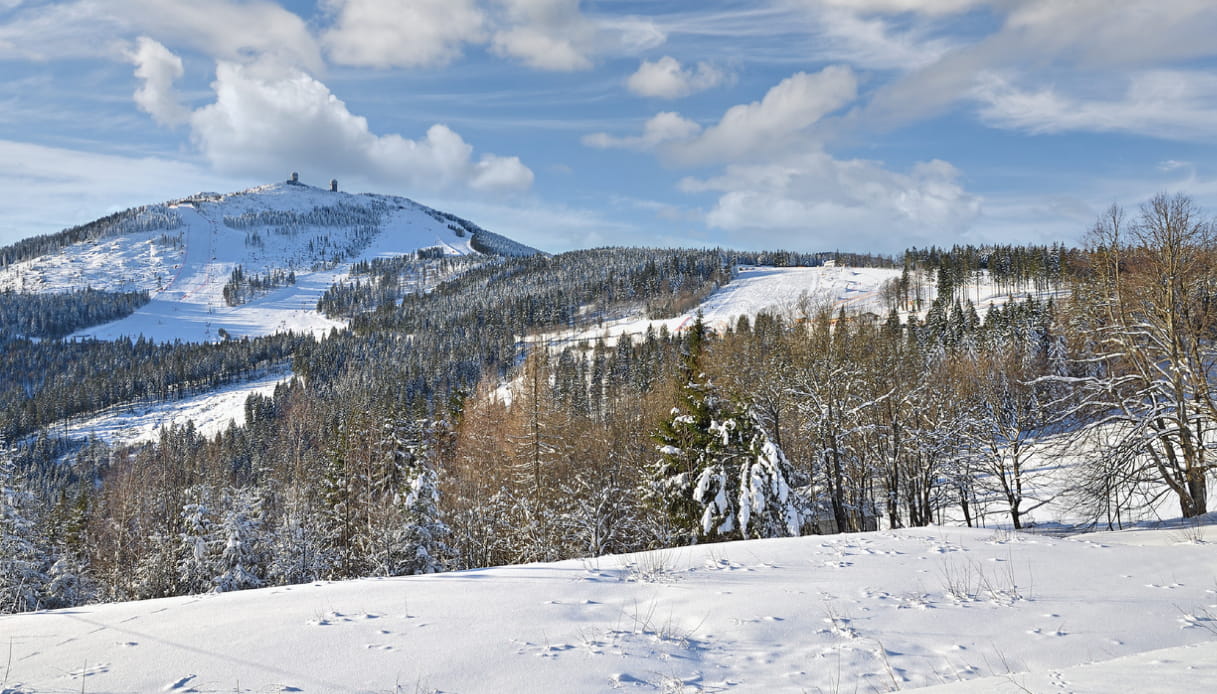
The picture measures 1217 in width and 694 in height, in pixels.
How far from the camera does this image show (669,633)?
23.9 feet

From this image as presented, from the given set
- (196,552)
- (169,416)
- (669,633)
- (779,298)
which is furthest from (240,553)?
(779,298)

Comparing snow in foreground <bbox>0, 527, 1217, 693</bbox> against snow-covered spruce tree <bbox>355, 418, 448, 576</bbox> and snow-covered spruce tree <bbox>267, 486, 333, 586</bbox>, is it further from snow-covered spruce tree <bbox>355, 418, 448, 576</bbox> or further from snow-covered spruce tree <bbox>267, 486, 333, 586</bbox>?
snow-covered spruce tree <bbox>267, 486, 333, 586</bbox>

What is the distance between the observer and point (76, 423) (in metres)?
154

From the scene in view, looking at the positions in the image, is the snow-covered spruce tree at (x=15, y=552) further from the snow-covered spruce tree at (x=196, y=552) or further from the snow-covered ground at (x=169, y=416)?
the snow-covered ground at (x=169, y=416)

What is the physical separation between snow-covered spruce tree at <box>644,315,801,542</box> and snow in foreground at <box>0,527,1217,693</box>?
12.4 metres

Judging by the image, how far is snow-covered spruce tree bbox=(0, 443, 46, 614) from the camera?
1103 inches

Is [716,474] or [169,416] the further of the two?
[169,416]

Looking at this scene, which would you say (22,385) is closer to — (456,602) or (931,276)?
(456,602)

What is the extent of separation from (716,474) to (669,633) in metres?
18.0

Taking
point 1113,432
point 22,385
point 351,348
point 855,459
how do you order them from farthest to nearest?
point 22,385
point 351,348
point 855,459
point 1113,432

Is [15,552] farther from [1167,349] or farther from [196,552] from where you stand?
[1167,349]

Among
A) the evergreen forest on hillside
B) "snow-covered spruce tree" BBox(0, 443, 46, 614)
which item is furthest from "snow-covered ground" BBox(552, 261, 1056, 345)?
"snow-covered spruce tree" BBox(0, 443, 46, 614)

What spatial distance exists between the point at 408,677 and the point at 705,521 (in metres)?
18.8

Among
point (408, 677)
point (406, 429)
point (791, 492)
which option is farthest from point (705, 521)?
point (406, 429)
